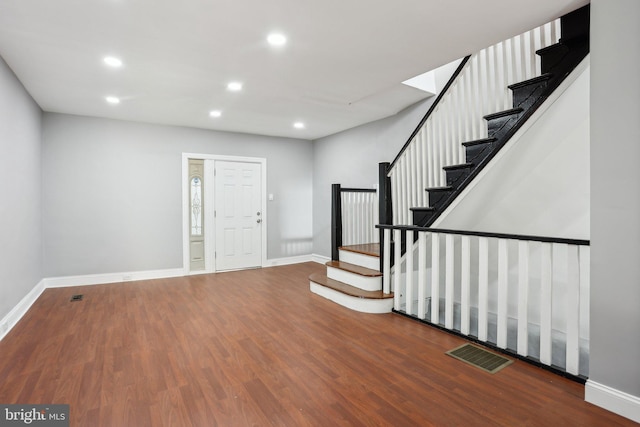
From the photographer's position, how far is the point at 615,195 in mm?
1905

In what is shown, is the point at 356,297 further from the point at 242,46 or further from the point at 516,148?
the point at 242,46

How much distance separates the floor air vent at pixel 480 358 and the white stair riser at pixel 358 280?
1259mm

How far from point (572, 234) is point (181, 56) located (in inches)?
164

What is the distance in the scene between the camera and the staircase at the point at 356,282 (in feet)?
12.1

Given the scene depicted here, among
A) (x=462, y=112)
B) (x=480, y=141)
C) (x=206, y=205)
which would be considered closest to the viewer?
(x=480, y=141)

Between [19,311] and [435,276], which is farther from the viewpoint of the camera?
[19,311]

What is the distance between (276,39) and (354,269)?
2777 millimetres

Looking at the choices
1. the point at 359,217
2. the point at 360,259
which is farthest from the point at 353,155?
the point at 360,259

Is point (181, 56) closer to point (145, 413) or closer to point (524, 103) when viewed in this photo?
point (145, 413)

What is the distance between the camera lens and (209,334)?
312cm

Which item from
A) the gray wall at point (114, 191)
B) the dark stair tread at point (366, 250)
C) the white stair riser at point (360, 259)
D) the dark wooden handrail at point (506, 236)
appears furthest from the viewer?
the gray wall at point (114, 191)

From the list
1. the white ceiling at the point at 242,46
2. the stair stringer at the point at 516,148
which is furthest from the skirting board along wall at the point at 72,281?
the stair stringer at the point at 516,148

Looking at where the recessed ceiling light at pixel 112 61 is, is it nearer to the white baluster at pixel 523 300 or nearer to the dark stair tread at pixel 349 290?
the dark stair tread at pixel 349 290

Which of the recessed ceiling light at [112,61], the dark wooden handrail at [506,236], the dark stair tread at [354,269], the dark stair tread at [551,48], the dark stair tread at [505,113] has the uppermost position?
the recessed ceiling light at [112,61]
